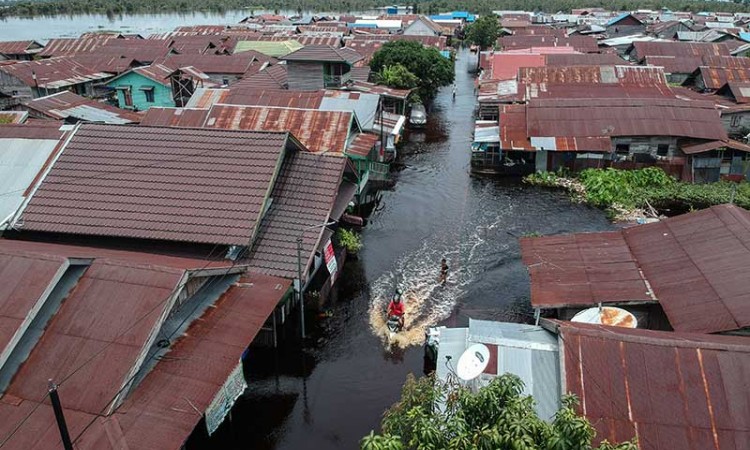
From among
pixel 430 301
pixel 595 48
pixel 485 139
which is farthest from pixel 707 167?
pixel 595 48

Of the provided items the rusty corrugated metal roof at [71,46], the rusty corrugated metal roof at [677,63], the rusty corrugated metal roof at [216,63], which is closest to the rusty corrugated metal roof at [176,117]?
the rusty corrugated metal roof at [216,63]

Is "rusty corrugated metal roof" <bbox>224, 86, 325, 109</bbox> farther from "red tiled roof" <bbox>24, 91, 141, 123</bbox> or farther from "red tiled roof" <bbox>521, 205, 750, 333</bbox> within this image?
"red tiled roof" <bbox>521, 205, 750, 333</bbox>

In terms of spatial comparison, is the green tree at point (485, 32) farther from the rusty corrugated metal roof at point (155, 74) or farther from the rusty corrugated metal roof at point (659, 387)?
the rusty corrugated metal roof at point (659, 387)

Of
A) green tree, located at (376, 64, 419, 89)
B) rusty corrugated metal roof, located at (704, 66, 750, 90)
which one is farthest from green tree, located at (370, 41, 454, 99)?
rusty corrugated metal roof, located at (704, 66, 750, 90)

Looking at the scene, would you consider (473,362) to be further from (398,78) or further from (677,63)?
(677,63)

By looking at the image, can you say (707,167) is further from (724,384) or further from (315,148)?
(724,384)

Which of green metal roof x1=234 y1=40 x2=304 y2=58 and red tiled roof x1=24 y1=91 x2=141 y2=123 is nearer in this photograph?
red tiled roof x1=24 y1=91 x2=141 y2=123
